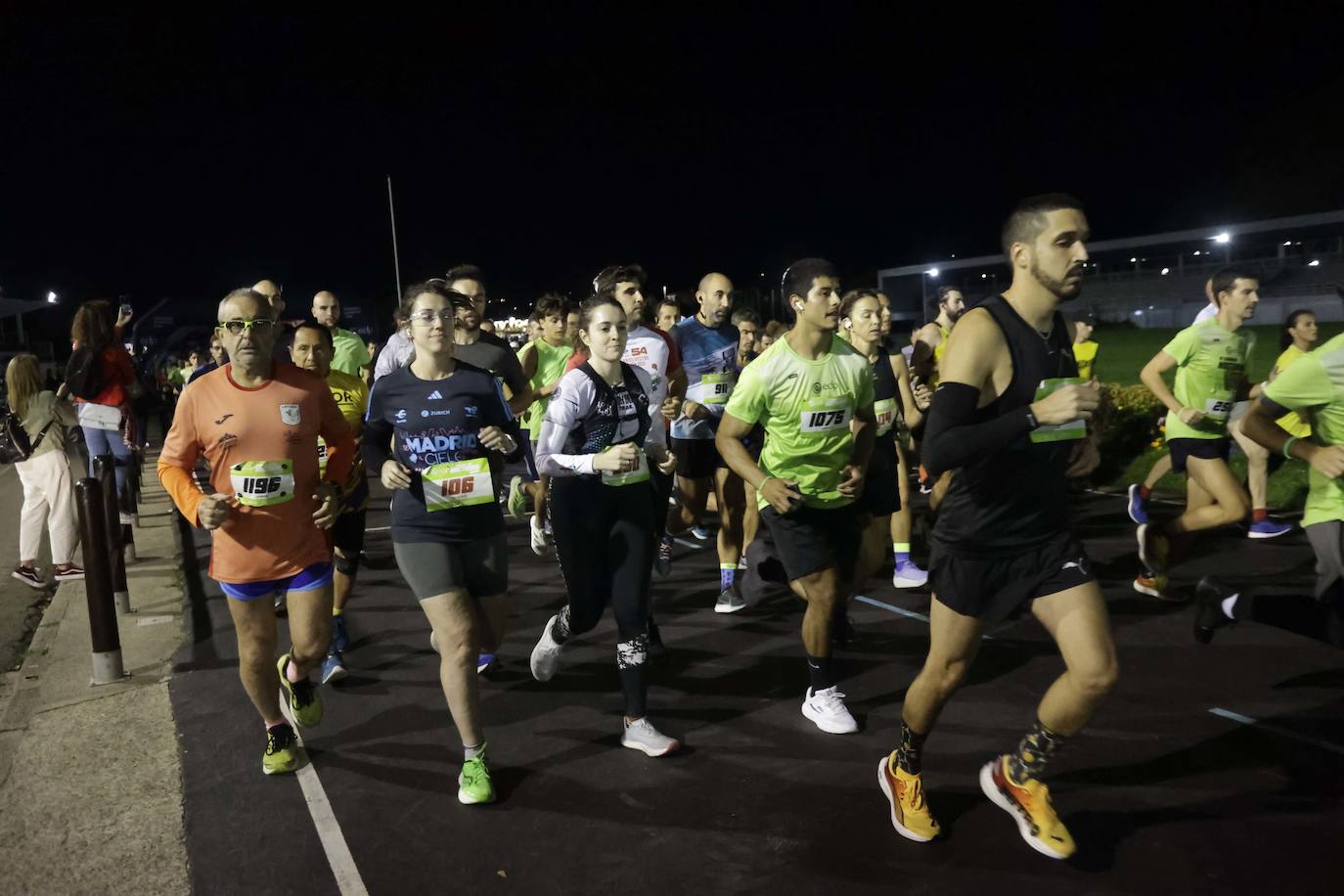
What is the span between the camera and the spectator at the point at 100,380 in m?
8.38

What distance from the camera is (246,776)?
4.37m

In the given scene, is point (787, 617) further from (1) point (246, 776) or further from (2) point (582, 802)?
(1) point (246, 776)

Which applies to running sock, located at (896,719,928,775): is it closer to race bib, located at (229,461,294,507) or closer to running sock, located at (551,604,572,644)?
running sock, located at (551,604,572,644)

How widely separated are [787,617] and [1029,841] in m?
3.19

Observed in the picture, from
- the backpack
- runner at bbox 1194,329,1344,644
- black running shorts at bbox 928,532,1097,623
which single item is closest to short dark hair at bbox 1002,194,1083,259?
black running shorts at bbox 928,532,1097,623

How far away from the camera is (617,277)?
6.53 m

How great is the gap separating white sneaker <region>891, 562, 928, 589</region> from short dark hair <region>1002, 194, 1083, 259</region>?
4.11 m

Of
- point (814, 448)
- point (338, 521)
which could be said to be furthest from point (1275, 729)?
point (338, 521)

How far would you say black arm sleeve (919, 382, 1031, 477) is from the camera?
306 cm

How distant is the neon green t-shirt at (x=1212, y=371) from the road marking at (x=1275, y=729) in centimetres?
265

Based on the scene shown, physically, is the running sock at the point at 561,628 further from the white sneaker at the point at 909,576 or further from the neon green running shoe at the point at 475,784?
the white sneaker at the point at 909,576

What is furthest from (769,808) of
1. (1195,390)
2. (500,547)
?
(1195,390)

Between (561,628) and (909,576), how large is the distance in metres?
3.21

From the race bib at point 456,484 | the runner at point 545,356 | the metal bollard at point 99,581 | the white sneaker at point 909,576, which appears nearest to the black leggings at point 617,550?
the race bib at point 456,484
